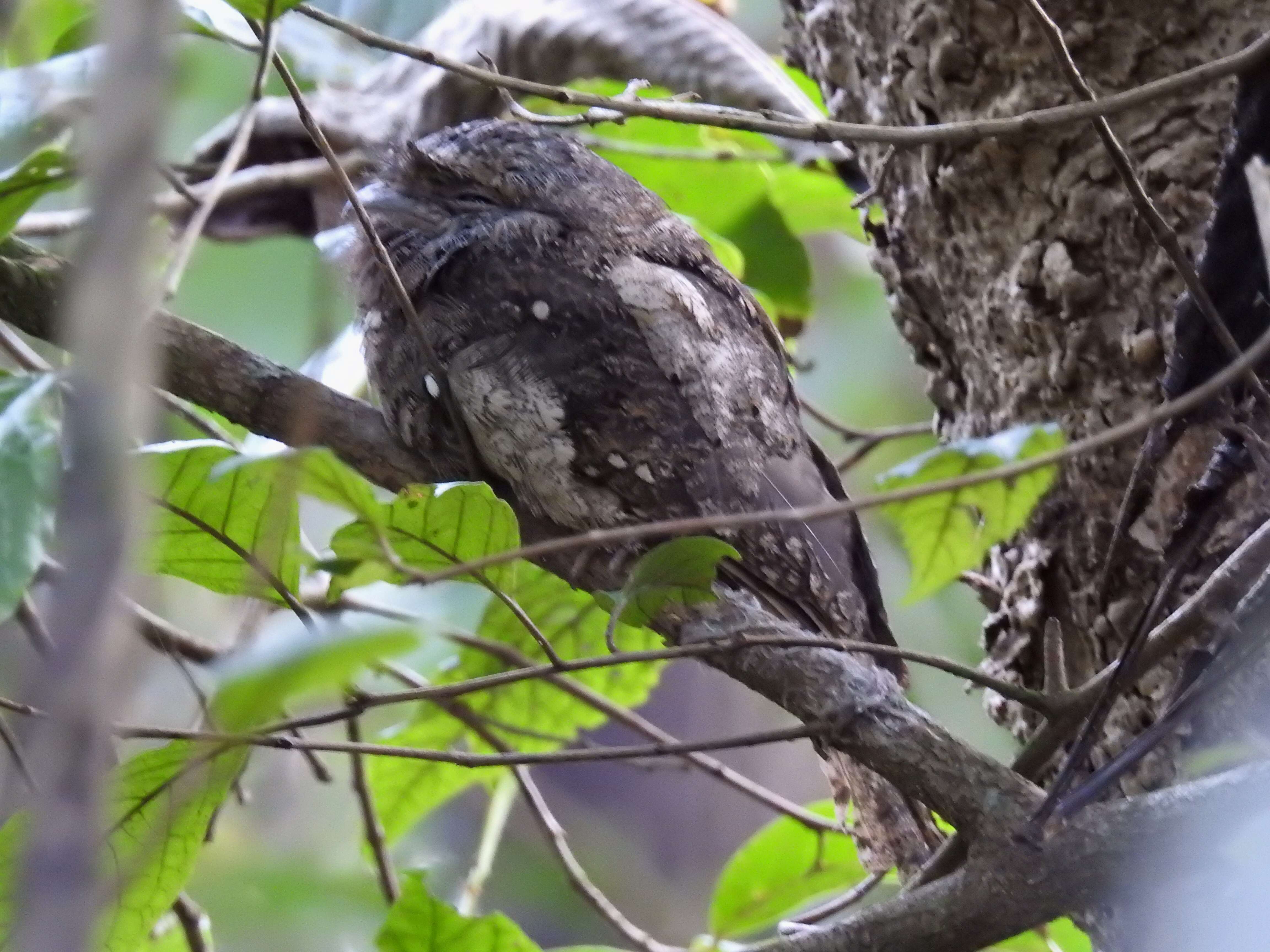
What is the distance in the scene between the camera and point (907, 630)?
3.68 meters

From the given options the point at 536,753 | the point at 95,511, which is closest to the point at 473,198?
the point at 536,753

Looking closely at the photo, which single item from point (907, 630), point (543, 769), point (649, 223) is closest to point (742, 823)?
point (543, 769)

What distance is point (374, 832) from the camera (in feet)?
5.32

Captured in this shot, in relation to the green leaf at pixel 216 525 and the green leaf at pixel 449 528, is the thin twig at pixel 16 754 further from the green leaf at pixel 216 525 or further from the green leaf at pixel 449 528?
the green leaf at pixel 449 528

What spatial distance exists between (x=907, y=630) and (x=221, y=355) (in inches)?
107

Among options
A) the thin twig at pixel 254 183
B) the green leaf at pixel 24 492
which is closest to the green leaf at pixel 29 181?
the green leaf at pixel 24 492

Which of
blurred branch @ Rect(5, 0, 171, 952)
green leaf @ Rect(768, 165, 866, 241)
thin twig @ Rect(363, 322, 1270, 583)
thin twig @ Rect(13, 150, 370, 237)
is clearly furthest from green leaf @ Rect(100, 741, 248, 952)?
green leaf @ Rect(768, 165, 866, 241)

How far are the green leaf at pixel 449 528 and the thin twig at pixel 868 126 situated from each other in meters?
0.34

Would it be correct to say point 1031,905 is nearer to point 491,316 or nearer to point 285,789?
point 491,316

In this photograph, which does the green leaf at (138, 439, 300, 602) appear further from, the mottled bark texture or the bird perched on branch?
the mottled bark texture

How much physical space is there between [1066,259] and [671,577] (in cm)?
81

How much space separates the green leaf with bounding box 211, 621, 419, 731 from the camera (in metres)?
0.51

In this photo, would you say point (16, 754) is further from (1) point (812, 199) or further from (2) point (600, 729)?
(2) point (600, 729)

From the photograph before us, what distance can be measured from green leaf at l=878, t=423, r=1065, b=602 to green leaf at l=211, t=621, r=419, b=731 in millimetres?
496
